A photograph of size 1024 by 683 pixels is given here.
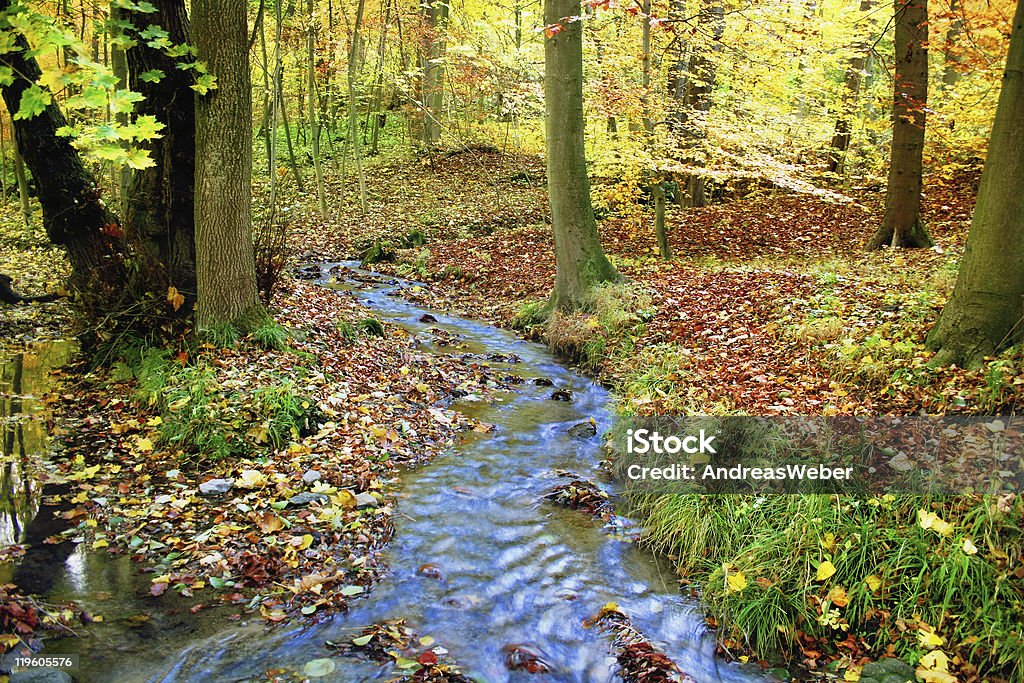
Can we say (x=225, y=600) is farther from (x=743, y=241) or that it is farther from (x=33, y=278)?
(x=743, y=241)

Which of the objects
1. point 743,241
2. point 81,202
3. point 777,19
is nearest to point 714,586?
point 81,202

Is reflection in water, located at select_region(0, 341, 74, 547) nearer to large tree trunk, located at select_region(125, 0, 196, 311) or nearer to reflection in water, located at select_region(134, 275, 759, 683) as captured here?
large tree trunk, located at select_region(125, 0, 196, 311)

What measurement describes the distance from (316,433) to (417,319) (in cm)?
547

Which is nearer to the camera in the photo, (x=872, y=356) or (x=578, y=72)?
(x=872, y=356)

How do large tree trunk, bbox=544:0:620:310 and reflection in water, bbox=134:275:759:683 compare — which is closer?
reflection in water, bbox=134:275:759:683

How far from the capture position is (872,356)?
646 centimetres

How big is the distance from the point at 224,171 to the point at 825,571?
21.7 feet

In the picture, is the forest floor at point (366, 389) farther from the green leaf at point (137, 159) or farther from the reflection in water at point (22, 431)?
the green leaf at point (137, 159)

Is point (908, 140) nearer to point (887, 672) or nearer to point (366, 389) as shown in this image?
point (366, 389)

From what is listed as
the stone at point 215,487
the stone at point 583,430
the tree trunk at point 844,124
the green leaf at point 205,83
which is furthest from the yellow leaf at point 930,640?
the tree trunk at point 844,124

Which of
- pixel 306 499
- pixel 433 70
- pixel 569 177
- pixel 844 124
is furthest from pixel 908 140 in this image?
pixel 433 70

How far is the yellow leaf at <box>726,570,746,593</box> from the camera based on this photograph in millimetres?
4473

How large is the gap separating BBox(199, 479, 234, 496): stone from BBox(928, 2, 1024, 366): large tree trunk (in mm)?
6052

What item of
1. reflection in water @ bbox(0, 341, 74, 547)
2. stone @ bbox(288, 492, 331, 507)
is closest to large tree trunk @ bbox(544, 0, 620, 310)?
stone @ bbox(288, 492, 331, 507)
